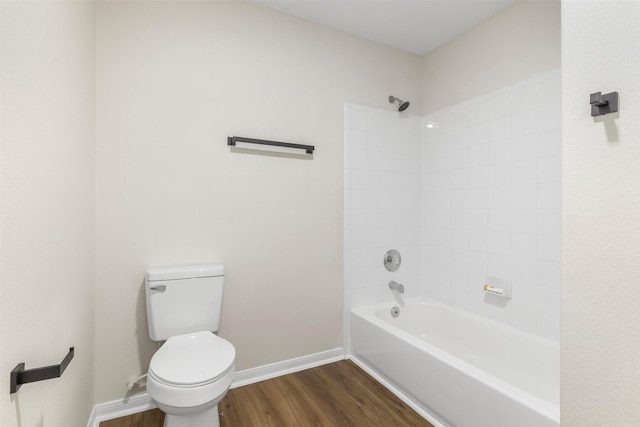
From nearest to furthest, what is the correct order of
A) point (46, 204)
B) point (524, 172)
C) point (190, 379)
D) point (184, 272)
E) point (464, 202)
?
1. point (46, 204)
2. point (190, 379)
3. point (184, 272)
4. point (524, 172)
5. point (464, 202)

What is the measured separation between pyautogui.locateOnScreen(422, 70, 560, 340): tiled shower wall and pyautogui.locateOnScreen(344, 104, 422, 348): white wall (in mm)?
127

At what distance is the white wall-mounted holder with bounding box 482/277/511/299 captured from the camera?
212cm

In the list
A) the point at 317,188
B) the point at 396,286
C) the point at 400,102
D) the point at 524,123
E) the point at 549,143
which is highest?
the point at 400,102

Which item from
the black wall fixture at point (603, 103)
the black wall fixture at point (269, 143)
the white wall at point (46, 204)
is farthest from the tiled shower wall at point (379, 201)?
the black wall fixture at point (603, 103)

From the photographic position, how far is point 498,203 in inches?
86.2

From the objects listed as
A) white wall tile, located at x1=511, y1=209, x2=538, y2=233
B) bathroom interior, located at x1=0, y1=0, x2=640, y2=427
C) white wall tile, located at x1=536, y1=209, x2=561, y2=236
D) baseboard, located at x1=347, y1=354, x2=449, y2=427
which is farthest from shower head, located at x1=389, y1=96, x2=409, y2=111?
baseboard, located at x1=347, y1=354, x2=449, y2=427

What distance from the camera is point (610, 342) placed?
75 cm

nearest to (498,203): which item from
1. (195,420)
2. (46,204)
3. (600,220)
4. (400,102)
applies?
(400,102)

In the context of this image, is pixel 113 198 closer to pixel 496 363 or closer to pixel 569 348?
pixel 569 348

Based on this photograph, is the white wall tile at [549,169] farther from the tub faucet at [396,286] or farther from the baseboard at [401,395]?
the baseboard at [401,395]

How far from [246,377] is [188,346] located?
64cm

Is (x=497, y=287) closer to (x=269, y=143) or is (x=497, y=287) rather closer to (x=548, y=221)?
(x=548, y=221)

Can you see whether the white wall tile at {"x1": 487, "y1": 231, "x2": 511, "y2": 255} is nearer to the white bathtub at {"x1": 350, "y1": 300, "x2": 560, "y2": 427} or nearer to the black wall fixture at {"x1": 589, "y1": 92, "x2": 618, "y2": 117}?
the white bathtub at {"x1": 350, "y1": 300, "x2": 560, "y2": 427}

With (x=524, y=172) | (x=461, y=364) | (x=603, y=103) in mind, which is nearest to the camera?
(x=603, y=103)
